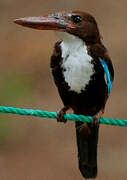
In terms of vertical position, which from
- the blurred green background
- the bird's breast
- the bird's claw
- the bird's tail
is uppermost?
the bird's breast

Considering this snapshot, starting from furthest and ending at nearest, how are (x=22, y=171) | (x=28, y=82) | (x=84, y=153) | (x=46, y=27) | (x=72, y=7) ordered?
(x=72, y=7), (x=28, y=82), (x=22, y=171), (x=84, y=153), (x=46, y=27)

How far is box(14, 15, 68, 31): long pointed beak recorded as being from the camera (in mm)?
3932

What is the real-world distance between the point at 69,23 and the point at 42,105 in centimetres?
384

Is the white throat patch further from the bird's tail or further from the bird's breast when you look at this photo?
the bird's tail

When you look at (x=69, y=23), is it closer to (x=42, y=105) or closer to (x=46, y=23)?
(x=46, y=23)

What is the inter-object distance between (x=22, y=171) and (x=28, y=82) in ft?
5.61

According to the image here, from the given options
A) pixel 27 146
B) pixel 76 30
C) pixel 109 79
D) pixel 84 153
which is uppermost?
pixel 76 30

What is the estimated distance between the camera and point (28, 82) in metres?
8.16

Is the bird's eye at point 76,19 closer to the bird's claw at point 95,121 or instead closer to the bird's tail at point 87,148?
the bird's claw at point 95,121

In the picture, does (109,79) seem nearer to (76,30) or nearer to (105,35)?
(76,30)

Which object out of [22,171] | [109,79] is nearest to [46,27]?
[109,79]

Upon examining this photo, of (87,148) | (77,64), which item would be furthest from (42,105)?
(77,64)

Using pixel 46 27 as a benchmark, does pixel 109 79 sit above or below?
below

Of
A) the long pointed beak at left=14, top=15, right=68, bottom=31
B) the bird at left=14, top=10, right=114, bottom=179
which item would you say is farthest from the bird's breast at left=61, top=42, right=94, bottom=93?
the long pointed beak at left=14, top=15, right=68, bottom=31
